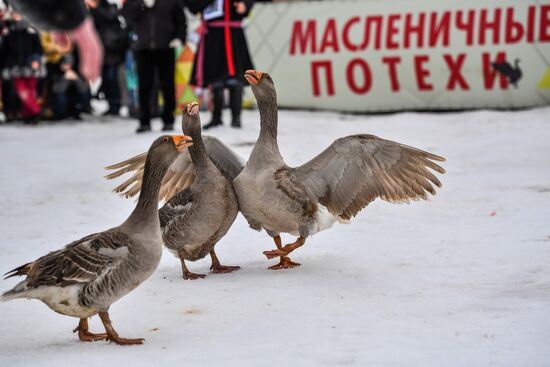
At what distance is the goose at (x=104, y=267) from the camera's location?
3.70 meters

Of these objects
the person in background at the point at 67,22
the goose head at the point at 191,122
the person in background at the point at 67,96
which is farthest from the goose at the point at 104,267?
the person in background at the point at 67,96

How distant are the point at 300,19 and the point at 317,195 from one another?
9.30m

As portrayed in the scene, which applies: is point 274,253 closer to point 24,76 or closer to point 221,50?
point 24,76

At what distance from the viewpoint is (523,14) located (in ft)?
42.3

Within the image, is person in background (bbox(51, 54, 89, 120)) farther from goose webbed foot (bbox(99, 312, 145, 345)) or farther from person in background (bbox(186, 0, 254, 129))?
goose webbed foot (bbox(99, 312, 145, 345))

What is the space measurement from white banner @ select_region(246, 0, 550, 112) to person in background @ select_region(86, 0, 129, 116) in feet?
8.04

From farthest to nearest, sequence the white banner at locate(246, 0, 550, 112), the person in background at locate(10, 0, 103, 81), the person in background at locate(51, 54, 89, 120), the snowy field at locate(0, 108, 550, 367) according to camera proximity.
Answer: the person in background at locate(51, 54, 89, 120) → the white banner at locate(246, 0, 550, 112) → the snowy field at locate(0, 108, 550, 367) → the person in background at locate(10, 0, 103, 81)

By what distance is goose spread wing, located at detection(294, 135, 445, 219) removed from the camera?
5.24 m

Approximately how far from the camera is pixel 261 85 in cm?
534

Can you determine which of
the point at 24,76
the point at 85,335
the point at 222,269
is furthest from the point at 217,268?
the point at 24,76

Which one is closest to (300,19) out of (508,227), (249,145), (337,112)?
(337,112)

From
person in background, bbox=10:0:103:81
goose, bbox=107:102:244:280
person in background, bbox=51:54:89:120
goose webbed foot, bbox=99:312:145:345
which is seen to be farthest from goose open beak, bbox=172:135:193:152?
person in background, bbox=51:54:89:120

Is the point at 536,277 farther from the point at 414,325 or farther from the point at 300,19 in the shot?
the point at 300,19

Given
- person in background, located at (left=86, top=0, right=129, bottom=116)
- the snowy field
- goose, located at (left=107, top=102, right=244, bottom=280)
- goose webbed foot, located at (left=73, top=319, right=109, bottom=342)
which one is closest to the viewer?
the snowy field
